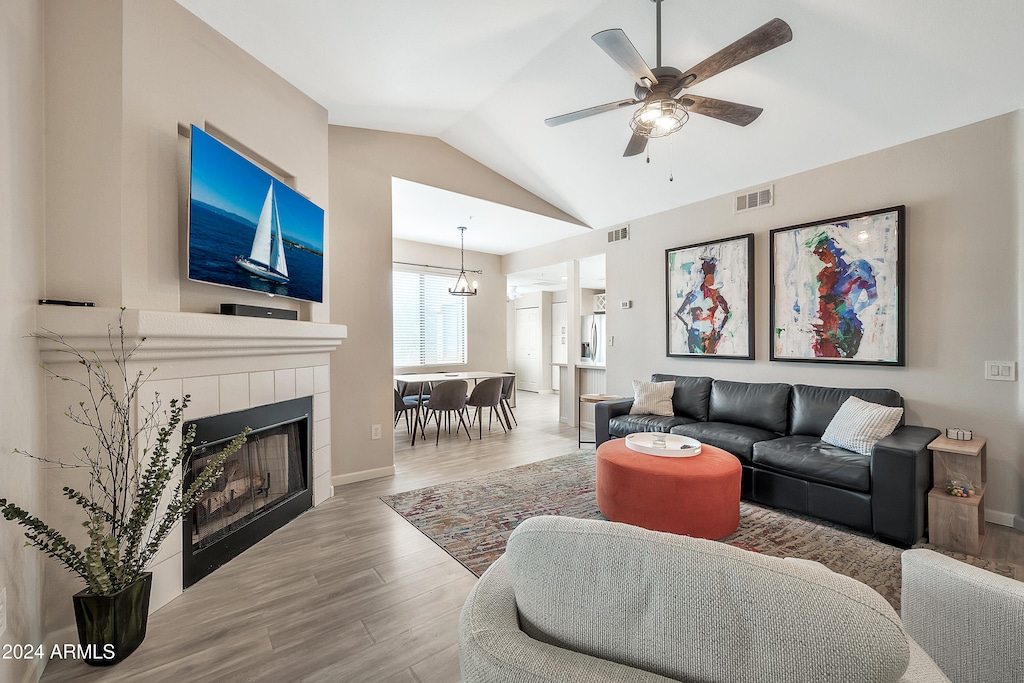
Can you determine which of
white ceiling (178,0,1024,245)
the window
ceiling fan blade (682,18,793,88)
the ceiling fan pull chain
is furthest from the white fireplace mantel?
the window

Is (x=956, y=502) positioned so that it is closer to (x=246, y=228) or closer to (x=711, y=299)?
(x=711, y=299)

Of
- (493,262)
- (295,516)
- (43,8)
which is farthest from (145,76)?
(493,262)

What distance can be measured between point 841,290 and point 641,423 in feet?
6.30

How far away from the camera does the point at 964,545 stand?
2.50m

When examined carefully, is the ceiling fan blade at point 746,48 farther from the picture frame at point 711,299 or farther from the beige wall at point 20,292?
the beige wall at point 20,292

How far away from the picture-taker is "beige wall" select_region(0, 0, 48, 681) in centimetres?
150

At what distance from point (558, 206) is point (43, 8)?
4.40 metres

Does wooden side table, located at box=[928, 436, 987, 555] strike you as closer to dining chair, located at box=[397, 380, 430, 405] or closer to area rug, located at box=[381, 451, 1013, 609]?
area rug, located at box=[381, 451, 1013, 609]

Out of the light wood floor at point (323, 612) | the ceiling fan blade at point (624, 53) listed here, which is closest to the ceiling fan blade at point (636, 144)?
the ceiling fan blade at point (624, 53)

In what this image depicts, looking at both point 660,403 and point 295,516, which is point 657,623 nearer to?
point 295,516

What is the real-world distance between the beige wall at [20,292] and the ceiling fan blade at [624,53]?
2.23 metres

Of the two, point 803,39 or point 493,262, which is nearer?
point 803,39

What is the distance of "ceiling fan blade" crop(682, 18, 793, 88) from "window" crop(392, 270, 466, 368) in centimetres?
537

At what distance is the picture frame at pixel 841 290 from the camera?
329 cm
